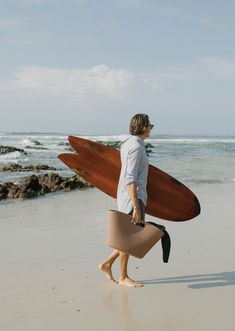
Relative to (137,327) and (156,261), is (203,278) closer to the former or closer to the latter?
(156,261)

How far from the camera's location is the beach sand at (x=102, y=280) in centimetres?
335

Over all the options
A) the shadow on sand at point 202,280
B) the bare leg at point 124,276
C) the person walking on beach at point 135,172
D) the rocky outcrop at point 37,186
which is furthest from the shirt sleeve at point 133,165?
the rocky outcrop at point 37,186

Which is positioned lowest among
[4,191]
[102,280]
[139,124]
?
[4,191]

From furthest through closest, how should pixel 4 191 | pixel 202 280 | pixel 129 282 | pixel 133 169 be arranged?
pixel 4 191, pixel 202 280, pixel 129 282, pixel 133 169

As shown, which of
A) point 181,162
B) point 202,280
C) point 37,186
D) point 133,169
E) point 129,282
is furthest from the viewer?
point 181,162

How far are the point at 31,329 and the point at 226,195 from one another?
6.59 metres

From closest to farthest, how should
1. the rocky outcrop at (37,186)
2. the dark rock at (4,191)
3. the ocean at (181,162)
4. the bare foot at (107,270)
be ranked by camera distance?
the bare foot at (107,270) < the dark rock at (4,191) < the rocky outcrop at (37,186) < the ocean at (181,162)

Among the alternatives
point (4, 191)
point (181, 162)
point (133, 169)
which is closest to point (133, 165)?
point (133, 169)

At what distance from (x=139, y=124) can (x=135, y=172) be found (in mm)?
398

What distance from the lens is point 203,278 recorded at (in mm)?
4297

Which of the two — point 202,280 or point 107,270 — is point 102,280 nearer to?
point 107,270

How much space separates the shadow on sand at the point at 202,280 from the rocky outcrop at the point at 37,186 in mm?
5682

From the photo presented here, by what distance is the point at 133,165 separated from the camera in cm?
391

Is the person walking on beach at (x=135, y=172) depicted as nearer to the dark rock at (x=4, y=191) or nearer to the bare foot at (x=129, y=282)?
the bare foot at (x=129, y=282)
